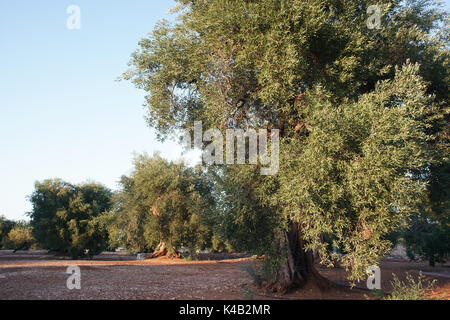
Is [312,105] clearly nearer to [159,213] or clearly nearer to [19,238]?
[159,213]

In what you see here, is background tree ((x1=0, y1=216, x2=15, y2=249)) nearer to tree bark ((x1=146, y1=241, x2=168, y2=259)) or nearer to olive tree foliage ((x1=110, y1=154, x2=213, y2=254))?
tree bark ((x1=146, y1=241, x2=168, y2=259))

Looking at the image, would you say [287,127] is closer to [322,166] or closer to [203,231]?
[322,166]

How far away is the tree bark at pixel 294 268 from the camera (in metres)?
14.9

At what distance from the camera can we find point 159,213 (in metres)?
37.3

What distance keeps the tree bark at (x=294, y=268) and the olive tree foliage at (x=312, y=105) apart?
0.20ft

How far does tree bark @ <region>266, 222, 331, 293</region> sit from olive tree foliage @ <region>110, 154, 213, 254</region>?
2151 centimetres

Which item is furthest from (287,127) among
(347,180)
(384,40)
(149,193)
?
(149,193)

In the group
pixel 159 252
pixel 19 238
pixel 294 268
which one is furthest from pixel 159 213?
pixel 19 238

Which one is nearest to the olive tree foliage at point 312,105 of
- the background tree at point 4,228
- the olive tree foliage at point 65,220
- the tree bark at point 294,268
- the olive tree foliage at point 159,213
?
the tree bark at point 294,268

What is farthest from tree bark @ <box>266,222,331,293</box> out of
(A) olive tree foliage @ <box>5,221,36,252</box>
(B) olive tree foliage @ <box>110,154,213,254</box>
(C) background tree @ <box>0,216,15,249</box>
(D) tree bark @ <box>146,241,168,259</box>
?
(C) background tree @ <box>0,216,15,249</box>

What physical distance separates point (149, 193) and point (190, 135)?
21540 mm

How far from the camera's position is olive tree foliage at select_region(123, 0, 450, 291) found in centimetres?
1094

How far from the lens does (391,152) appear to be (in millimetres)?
10492

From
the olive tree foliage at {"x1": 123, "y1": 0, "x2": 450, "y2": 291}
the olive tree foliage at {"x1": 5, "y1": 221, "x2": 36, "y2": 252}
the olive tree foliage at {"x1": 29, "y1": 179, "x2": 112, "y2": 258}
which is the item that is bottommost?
the olive tree foliage at {"x1": 5, "y1": 221, "x2": 36, "y2": 252}
